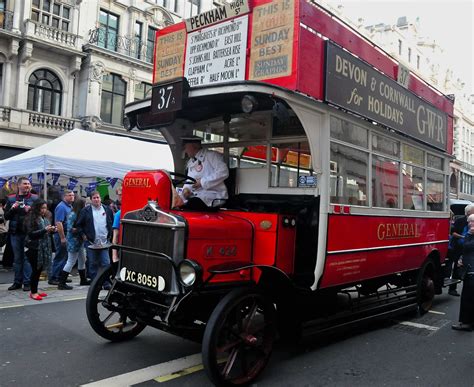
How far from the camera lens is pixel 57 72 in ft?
71.2

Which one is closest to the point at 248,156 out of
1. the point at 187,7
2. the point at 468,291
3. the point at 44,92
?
the point at 468,291

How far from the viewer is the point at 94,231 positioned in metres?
8.27

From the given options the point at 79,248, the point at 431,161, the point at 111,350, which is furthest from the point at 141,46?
the point at 111,350

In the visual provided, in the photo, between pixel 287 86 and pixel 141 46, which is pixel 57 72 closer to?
pixel 141 46

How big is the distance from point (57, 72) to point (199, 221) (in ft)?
67.1

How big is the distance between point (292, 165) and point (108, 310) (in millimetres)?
2444

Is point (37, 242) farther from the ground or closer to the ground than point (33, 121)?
closer to the ground

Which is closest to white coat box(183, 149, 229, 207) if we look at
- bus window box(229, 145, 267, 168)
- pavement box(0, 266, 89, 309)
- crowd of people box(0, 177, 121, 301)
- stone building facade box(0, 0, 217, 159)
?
bus window box(229, 145, 267, 168)

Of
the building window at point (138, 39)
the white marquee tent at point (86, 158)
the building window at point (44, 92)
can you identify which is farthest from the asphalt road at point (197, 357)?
the building window at point (138, 39)

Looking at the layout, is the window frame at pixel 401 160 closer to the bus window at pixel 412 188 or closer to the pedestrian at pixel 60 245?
the bus window at pixel 412 188

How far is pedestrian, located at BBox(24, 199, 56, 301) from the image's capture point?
6914mm

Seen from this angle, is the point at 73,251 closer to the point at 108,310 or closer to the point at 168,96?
the point at 108,310

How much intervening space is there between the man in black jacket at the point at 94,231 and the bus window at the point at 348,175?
15.9ft

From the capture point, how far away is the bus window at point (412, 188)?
6.04 m
